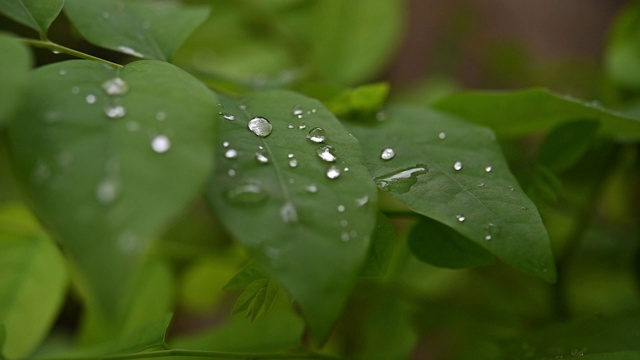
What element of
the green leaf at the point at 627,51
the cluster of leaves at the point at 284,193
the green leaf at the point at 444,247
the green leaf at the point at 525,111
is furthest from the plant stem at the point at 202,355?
the green leaf at the point at 627,51

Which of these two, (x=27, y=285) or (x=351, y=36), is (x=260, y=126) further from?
(x=351, y=36)

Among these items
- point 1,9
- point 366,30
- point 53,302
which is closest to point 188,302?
point 53,302

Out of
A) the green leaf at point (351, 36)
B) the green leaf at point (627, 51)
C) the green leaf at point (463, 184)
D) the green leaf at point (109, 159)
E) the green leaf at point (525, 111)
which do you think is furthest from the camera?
the green leaf at point (351, 36)

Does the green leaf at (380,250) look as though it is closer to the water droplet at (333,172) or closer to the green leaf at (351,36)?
the water droplet at (333,172)

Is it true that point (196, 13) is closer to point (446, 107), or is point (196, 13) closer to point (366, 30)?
point (446, 107)

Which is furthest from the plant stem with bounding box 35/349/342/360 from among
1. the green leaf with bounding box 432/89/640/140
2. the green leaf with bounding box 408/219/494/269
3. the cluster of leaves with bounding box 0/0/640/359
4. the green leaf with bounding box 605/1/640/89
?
the green leaf with bounding box 605/1/640/89

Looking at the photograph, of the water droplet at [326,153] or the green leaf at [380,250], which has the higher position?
the water droplet at [326,153]

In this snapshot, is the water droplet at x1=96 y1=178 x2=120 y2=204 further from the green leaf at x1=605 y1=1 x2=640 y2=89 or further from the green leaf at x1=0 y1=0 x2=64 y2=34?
the green leaf at x1=605 y1=1 x2=640 y2=89
